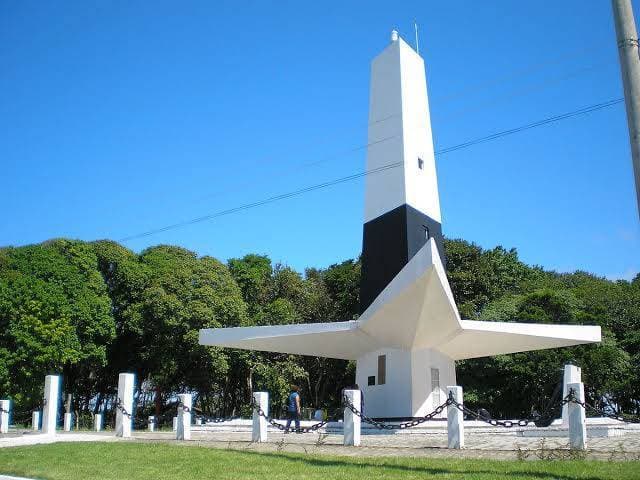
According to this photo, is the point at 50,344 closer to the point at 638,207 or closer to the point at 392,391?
the point at 392,391

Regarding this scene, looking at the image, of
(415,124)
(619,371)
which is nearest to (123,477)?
(415,124)

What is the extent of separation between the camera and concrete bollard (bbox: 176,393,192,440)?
50.4 feet

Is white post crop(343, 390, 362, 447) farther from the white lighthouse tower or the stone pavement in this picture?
the white lighthouse tower

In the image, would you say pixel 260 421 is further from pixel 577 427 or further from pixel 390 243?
pixel 390 243

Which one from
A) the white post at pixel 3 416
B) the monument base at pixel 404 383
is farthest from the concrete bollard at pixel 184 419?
the white post at pixel 3 416

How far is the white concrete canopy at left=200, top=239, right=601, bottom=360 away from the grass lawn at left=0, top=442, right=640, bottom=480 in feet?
20.6

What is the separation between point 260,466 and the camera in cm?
944

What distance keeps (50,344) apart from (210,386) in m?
Answer: 10.0

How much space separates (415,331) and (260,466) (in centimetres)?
923

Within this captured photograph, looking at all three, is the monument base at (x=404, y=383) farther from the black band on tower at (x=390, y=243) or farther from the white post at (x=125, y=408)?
the white post at (x=125, y=408)

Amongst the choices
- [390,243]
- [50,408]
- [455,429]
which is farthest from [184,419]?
[390,243]

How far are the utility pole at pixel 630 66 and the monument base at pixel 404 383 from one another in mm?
12959

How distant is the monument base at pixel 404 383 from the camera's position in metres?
18.5

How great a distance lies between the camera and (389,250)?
1952cm
